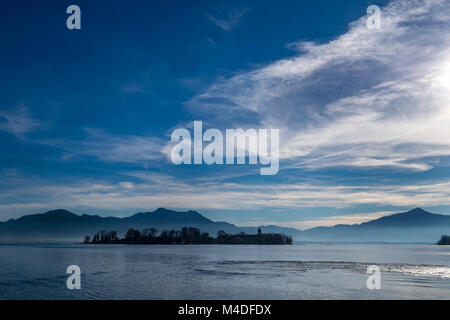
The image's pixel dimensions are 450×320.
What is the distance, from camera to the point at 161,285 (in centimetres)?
4759

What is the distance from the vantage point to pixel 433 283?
5088 cm
